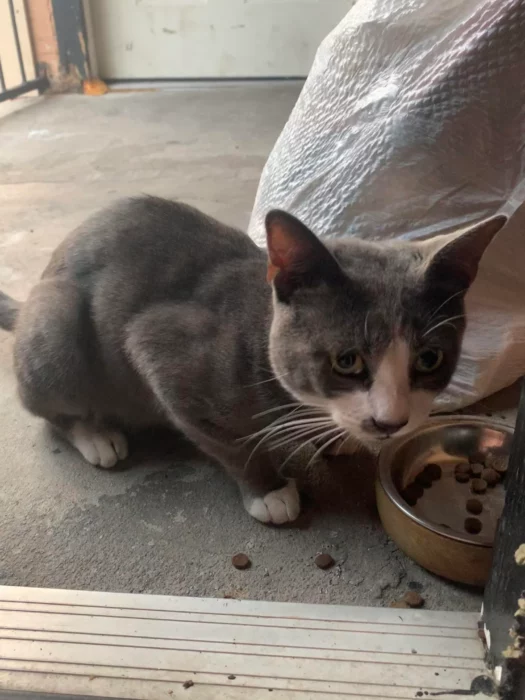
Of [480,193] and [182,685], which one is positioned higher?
[480,193]

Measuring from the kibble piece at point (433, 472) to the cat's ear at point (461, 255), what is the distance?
448 millimetres

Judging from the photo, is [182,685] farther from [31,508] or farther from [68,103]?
[68,103]

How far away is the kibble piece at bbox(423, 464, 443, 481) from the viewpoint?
130cm

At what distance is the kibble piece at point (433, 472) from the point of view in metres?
1.30

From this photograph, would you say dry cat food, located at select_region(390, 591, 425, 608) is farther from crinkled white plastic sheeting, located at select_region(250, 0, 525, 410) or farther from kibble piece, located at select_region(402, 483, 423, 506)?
crinkled white plastic sheeting, located at select_region(250, 0, 525, 410)

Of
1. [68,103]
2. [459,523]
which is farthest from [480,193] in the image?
[68,103]

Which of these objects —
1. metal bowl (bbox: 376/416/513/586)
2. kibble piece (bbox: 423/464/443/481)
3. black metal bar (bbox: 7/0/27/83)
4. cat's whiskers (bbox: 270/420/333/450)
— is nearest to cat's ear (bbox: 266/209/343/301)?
cat's whiskers (bbox: 270/420/333/450)

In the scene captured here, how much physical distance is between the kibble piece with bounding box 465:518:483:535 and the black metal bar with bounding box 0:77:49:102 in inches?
145

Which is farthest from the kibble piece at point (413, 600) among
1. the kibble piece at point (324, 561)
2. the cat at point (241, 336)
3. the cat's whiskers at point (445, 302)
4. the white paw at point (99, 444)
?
the white paw at point (99, 444)

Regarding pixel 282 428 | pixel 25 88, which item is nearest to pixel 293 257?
pixel 282 428

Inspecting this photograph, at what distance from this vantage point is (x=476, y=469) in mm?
1291

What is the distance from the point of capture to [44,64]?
416cm

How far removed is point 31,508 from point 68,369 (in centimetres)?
28

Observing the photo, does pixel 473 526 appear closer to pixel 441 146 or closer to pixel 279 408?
pixel 279 408
